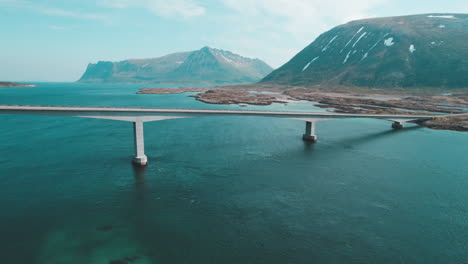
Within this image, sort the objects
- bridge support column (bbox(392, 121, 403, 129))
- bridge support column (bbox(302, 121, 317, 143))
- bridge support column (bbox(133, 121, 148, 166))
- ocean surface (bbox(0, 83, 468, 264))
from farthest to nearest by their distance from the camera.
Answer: bridge support column (bbox(392, 121, 403, 129)) → bridge support column (bbox(302, 121, 317, 143)) → bridge support column (bbox(133, 121, 148, 166)) → ocean surface (bbox(0, 83, 468, 264))

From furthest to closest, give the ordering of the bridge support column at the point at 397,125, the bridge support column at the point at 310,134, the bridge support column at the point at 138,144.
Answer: the bridge support column at the point at 397,125 < the bridge support column at the point at 310,134 < the bridge support column at the point at 138,144

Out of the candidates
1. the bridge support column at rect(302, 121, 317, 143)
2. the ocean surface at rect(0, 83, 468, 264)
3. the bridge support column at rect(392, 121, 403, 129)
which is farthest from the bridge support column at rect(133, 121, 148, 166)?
the bridge support column at rect(392, 121, 403, 129)

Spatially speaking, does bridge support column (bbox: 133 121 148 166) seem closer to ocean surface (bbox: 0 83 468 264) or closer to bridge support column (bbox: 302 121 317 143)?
ocean surface (bbox: 0 83 468 264)

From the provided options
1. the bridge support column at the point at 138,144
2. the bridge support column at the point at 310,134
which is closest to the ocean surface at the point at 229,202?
the bridge support column at the point at 138,144

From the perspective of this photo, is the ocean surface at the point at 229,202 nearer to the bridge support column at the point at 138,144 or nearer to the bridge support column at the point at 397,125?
the bridge support column at the point at 138,144

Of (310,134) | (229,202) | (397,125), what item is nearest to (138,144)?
(229,202)

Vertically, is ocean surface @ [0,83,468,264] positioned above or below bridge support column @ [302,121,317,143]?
below

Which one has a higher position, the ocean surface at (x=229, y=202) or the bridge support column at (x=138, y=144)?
the bridge support column at (x=138, y=144)

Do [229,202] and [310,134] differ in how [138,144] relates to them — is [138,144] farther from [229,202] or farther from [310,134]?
[310,134]
